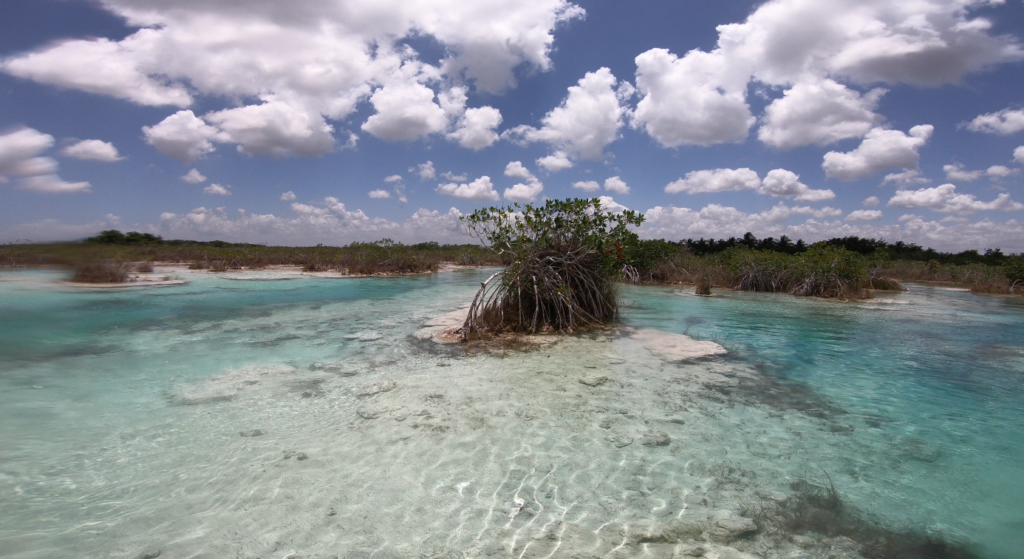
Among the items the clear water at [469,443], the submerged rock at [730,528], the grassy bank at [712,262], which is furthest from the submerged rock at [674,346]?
the submerged rock at [730,528]

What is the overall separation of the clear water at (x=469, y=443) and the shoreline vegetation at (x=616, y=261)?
6.67ft

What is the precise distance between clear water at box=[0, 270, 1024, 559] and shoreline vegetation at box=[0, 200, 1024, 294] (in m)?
2.03

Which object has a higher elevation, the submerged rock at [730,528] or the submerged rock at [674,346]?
the submerged rock at [674,346]

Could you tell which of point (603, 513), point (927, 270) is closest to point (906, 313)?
point (603, 513)

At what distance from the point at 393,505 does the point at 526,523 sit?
111 cm

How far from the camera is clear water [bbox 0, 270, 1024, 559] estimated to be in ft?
10.7

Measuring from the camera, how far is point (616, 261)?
11414mm

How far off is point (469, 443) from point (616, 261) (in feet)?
25.5

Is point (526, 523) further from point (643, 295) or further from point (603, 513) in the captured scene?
point (643, 295)

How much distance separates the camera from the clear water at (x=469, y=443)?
3258 mm

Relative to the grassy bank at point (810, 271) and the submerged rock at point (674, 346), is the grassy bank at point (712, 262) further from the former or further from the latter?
the submerged rock at point (674, 346)

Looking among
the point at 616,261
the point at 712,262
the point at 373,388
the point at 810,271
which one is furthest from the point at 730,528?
the point at 712,262

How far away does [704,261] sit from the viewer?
1123 inches

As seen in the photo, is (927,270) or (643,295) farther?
(927,270)
